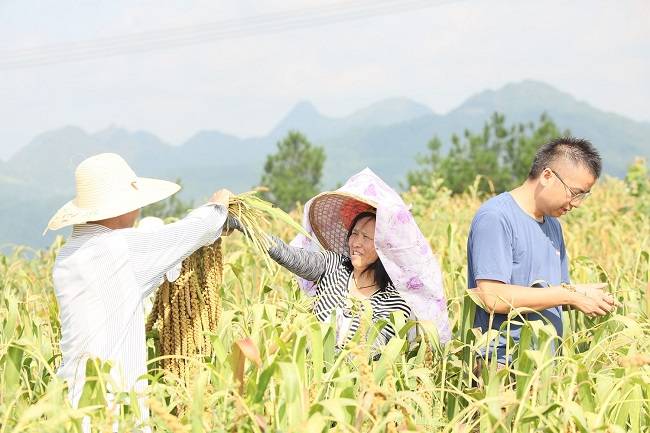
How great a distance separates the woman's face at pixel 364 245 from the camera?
11.3 feet

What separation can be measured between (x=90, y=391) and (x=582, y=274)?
273cm

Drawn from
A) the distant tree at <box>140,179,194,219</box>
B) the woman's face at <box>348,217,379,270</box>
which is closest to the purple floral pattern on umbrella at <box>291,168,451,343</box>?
the woman's face at <box>348,217,379,270</box>

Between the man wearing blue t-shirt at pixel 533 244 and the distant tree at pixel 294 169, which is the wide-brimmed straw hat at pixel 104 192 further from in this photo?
the distant tree at pixel 294 169

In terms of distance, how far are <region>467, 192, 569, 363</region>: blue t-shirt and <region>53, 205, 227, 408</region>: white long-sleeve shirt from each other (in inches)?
40.1

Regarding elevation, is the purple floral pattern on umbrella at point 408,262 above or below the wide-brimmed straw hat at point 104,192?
below

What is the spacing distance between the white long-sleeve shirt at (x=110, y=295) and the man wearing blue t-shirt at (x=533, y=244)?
1.03 m

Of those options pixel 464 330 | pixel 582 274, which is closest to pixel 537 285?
pixel 464 330

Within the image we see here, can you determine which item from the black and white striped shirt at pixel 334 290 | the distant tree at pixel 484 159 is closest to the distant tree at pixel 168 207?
the distant tree at pixel 484 159

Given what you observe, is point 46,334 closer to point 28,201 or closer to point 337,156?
point 28,201

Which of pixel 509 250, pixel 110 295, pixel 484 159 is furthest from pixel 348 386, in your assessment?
pixel 484 159

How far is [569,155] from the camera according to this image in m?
3.34

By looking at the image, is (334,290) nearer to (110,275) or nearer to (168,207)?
(110,275)

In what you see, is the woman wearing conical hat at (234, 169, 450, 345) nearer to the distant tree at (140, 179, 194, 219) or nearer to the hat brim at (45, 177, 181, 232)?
the hat brim at (45, 177, 181, 232)

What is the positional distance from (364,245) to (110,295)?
3.45 feet
